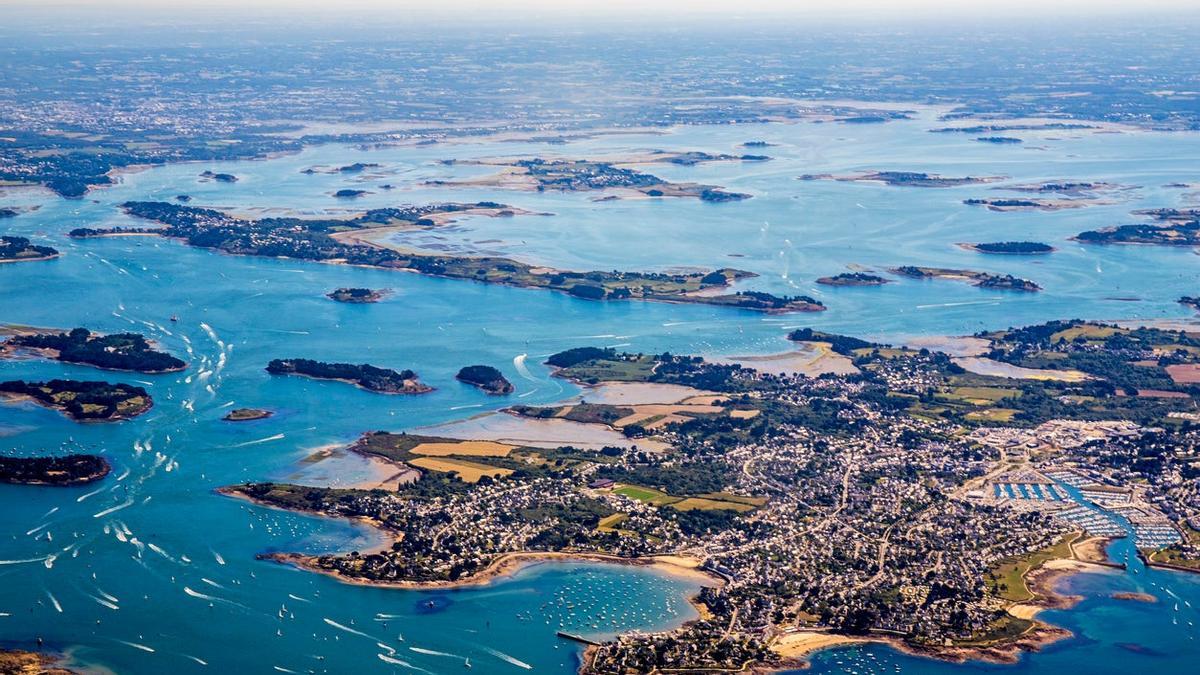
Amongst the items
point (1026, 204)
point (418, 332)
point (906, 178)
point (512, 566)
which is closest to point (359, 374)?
point (418, 332)

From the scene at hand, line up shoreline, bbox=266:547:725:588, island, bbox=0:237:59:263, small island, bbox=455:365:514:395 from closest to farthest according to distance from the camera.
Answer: shoreline, bbox=266:547:725:588, small island, bbox=455:365:514:395, island, bbox=0:237:59:263

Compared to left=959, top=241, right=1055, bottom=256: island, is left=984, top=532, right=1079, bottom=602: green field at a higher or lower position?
Result: lower

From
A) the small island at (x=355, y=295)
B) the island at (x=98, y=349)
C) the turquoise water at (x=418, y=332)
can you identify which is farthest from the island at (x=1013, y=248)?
the island at (x=98, y=349)

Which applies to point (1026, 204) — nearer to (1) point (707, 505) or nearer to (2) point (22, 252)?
(2) point (22, 252)

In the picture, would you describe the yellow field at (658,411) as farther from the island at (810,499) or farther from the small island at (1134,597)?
the small island at (1134,597)

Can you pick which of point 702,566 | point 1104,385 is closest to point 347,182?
point 1104,385

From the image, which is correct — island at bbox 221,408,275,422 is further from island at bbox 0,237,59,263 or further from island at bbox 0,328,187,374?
island at bbox 0,237,59,263

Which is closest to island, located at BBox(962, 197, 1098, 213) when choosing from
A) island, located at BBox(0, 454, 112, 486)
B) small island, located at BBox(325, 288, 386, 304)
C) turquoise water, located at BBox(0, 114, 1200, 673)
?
turquoise water, located at BBox(0, 114, 1200, 673)
